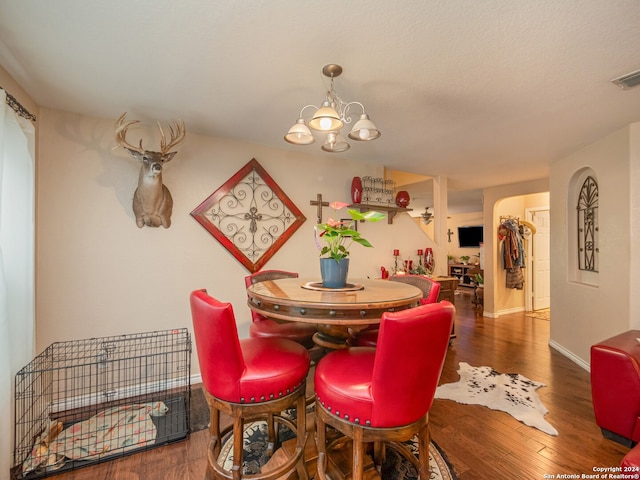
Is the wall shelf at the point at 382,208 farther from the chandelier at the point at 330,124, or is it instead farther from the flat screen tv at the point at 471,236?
the flat screen tv at the point at 471,236

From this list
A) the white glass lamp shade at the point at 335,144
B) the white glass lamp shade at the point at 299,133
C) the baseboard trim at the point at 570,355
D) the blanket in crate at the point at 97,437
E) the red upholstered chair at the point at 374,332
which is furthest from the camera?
the baseboard trim at the point at 570,355

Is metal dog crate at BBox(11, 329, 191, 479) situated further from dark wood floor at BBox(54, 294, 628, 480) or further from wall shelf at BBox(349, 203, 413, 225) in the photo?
wall shelf at BBox(349, 203, 413, 225)

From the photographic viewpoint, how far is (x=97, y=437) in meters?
1.94

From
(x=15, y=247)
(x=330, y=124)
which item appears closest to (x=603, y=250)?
(x=330, y=124)

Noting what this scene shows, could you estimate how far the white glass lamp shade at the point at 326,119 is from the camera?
5.34ft

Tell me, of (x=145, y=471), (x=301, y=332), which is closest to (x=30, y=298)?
(x=145, y=471)

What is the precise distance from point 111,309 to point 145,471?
4.41ft

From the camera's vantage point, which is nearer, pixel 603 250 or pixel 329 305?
pixel 329 305

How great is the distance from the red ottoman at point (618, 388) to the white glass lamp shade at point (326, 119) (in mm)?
2335

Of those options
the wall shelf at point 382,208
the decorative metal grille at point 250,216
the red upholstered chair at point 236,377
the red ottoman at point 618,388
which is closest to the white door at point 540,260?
the wall shelf at point 382,208

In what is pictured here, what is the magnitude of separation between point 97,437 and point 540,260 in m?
7.25

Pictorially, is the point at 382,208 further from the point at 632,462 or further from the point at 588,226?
the point at 632,462

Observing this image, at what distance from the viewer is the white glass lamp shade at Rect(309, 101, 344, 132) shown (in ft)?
5.34

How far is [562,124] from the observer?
8.50ft
